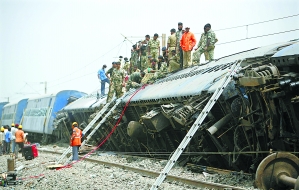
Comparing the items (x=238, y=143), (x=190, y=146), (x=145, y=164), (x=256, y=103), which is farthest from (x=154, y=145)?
(x=256, y=103)

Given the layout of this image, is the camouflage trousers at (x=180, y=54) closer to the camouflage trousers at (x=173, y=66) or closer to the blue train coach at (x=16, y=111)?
the camouflage trousers at (x=173, y=66)

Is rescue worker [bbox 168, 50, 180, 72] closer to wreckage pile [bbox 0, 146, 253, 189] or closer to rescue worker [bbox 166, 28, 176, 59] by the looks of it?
rescue worker [bbox 166, 28, 176, 59]

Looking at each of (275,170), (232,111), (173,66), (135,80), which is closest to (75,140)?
(135,80)

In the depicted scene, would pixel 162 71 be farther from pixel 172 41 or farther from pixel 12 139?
pixel 12 139

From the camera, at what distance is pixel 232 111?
10195 millimetres

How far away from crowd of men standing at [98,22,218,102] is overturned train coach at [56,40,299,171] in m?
0.84

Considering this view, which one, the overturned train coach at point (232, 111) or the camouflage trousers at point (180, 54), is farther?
the camouflage trousers at point (180, 54)

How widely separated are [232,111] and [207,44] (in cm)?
579

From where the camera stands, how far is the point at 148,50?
19.6 metres

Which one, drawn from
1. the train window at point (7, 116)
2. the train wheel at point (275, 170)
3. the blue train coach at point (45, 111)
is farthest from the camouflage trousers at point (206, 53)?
the train window at point (7, 116)

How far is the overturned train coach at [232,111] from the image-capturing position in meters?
8.50

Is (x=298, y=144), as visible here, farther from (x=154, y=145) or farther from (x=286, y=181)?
(x=154, y=145)

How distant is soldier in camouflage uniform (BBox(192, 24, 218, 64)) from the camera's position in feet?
50.5

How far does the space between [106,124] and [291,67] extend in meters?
10.3
